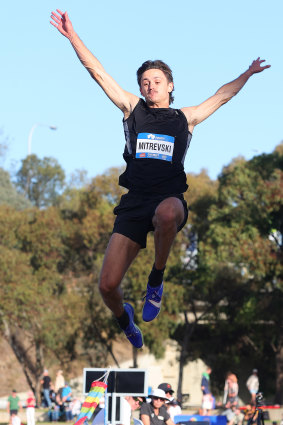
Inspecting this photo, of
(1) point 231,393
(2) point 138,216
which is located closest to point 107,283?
(2) point 138,216

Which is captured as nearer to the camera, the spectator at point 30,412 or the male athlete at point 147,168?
the male athlete at point 147,168

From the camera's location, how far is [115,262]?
25.1 feet

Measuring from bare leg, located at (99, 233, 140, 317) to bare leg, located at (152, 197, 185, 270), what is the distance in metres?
0.31

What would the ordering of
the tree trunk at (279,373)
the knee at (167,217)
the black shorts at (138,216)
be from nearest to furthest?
1. the knee at (167,217)
2. the black shorts at (138,216)
3. the tree trunk at (279,373)

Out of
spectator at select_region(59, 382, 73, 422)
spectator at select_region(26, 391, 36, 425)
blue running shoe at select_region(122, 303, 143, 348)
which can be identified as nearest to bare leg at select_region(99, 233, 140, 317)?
blue running shoe at select_region(122, 303, 143, 348)

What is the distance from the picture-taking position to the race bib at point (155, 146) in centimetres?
773

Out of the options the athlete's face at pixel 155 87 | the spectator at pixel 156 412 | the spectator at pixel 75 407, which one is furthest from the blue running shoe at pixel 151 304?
the spectator at pixel 75 407

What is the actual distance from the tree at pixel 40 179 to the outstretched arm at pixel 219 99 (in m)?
87.1

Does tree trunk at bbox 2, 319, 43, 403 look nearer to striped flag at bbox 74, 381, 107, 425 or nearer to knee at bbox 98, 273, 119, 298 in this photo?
striped flag at bbox 74, 381, 107, 425

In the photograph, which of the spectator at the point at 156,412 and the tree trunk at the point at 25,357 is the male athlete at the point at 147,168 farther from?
the tree trunk at the point at 25,357

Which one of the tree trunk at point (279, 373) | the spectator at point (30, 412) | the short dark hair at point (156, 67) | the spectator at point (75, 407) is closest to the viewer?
the short dark hair at point (156, 67)

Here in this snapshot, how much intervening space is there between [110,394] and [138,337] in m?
5.69

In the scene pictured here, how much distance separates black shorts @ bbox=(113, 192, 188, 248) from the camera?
7.78 m

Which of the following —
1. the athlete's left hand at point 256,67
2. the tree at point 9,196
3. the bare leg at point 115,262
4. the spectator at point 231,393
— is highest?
the tree at point 9,196
